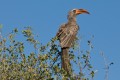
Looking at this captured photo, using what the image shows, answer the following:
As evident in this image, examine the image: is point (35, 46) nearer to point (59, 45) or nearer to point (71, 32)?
point (59, 45)

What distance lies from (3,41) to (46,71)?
252cm

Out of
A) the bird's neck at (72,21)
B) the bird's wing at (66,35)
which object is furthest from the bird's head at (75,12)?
the bird's wing at (66,35)

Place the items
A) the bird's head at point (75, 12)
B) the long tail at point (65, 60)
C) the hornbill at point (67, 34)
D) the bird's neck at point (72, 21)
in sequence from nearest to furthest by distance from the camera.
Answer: the long tail at point (65, 60) < the hornbill at point (67, 34) < the bird's neck at point (72, 21) < the bird's head at point (75, 12)

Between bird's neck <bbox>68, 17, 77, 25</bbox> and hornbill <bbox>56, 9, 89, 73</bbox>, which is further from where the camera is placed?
bird's neck <bbox>68, 17, 77, 25</bbox>

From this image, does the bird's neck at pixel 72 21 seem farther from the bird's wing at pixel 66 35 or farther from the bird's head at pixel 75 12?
the bird's wing at pixel 66 35

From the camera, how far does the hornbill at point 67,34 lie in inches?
537

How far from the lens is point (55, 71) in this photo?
44.2ft

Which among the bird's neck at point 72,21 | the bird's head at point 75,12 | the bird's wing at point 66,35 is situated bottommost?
the bird's wing at point 66,35

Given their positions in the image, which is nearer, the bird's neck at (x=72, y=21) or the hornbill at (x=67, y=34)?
the hornbill at (x=67, y=34)

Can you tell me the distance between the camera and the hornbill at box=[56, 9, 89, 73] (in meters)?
13.6

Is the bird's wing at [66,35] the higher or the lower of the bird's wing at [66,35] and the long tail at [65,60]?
the higher

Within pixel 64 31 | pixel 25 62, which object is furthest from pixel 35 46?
pixel 64 31

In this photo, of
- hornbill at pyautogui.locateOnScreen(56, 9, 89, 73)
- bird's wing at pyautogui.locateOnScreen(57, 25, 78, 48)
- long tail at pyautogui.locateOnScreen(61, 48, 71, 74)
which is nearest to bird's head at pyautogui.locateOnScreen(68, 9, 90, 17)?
hornbill at pyautogui.locateOnScreen(56, 9, 89, 73)

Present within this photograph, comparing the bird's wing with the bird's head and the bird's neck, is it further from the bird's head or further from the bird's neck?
the bird's head
